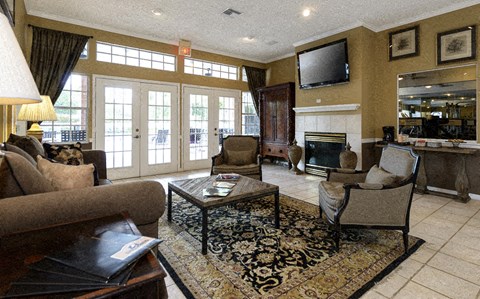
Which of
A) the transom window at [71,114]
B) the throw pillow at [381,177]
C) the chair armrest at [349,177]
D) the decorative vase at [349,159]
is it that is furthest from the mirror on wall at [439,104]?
the transom window at [71,114]

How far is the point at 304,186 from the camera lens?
463 centimetres

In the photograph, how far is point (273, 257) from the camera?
7.06ft

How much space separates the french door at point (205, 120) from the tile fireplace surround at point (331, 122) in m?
1.82

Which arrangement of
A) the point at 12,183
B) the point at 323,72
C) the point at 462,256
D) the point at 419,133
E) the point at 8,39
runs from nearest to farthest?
1. the point at 8,39
2. the point at 12,183
3. the point at 462,256
4. the point at 419,133
5. the point at 323,72

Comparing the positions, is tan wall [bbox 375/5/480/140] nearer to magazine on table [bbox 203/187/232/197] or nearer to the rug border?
the rug border

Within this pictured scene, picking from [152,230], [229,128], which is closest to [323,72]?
[229,128]

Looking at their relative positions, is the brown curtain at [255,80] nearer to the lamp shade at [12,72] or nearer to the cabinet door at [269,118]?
the cabinet door at [269,118]

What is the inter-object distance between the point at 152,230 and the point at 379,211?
186 cm

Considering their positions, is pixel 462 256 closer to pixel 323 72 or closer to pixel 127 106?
pixel 323 72

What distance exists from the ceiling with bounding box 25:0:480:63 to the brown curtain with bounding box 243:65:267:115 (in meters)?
1.39

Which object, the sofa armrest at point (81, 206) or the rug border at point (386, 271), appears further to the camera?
the rug border at point (386, 271)

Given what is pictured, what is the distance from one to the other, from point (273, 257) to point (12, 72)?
2.03 metres

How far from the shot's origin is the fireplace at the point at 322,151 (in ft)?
17.0

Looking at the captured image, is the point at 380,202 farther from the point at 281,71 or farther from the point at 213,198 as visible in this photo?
the point at 281,71
